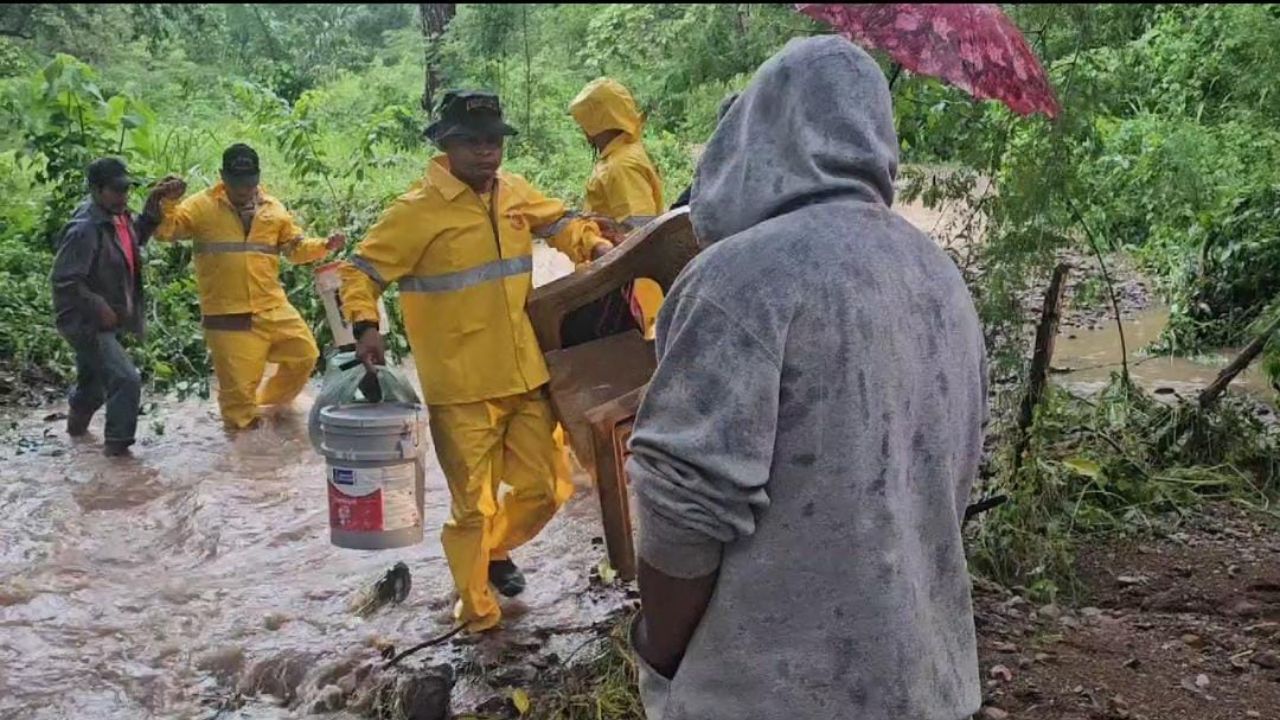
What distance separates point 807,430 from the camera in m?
1.81

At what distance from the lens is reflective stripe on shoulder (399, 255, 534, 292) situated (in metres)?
4.66

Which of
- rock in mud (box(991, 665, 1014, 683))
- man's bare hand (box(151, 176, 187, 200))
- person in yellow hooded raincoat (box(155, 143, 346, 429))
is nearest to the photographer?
rock in mud (box(991, 665, 1014, 683))

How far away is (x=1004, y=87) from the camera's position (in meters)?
3.81

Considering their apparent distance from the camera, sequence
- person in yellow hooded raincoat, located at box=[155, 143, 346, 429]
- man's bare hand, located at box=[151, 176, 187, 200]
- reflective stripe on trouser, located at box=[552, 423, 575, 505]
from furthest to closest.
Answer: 1. person in yellow hooded raincoat, located at box=[155, 143, 346, 429]
2. man's bare hand, located at box=[151, 176, 187, 200]
3. reflective stripe on trouser, located at box=[552, 423, 575, 505]

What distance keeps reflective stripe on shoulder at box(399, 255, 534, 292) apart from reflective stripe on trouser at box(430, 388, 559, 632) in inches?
16.9

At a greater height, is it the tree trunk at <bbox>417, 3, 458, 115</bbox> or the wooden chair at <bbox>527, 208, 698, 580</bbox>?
the tree trunk at <bbox>417, 3, 458, 115</bbox>

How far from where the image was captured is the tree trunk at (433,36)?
1564 centimetres

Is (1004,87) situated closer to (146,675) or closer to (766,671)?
(766,671)

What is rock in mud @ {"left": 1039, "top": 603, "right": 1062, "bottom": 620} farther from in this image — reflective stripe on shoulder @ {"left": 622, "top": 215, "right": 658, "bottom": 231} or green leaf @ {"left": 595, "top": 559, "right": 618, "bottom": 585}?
reflective stripe on shoulder @ {"left": 622, "top": 215, "right": 658, "bottom": 231}

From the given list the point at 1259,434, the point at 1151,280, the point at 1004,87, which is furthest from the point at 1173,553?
the point at 1151,280

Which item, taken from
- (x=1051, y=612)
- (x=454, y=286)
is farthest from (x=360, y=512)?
(x=1051, y=612)

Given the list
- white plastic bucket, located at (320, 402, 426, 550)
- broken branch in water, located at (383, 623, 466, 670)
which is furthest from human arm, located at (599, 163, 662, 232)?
broken branch in water, located at (383, 623, 466, 670)

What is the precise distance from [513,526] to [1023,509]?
195cm

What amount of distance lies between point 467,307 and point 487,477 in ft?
2.11
